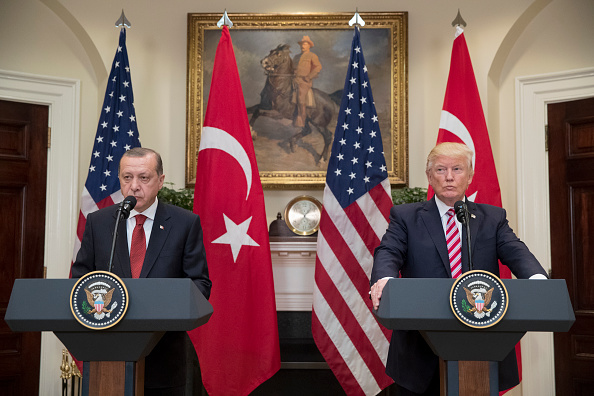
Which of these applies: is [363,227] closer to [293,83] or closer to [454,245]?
[293,83]

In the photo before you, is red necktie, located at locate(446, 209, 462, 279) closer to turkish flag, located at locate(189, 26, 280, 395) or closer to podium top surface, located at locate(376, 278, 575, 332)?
podium top surface, located at locate(376, 278, 575, 332)

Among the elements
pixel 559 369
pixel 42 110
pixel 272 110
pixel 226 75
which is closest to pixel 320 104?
pixel 272 110

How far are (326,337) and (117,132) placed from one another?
214 centimetres

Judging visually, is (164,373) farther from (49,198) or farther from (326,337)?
(49,198)

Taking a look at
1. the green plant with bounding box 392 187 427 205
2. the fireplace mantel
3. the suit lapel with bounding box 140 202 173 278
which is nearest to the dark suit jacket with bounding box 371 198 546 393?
the suit lapel with bounding box 140 202 173 278

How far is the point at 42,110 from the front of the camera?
485 centimetres

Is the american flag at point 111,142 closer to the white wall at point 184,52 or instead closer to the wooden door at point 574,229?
the white wall at point 184,52

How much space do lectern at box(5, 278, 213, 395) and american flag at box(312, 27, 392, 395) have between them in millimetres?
2228

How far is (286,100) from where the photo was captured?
504 centimetres

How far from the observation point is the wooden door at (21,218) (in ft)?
15.0

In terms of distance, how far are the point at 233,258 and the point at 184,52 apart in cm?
208

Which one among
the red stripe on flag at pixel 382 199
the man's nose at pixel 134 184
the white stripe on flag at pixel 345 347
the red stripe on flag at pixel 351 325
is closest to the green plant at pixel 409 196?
A: the red stripe on flag at pixel 382 199

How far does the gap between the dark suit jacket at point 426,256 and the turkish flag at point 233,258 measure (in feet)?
5.55

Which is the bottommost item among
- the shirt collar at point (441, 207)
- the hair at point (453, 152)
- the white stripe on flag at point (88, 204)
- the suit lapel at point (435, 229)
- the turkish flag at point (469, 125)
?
the suit lapel at point (435, 229)
